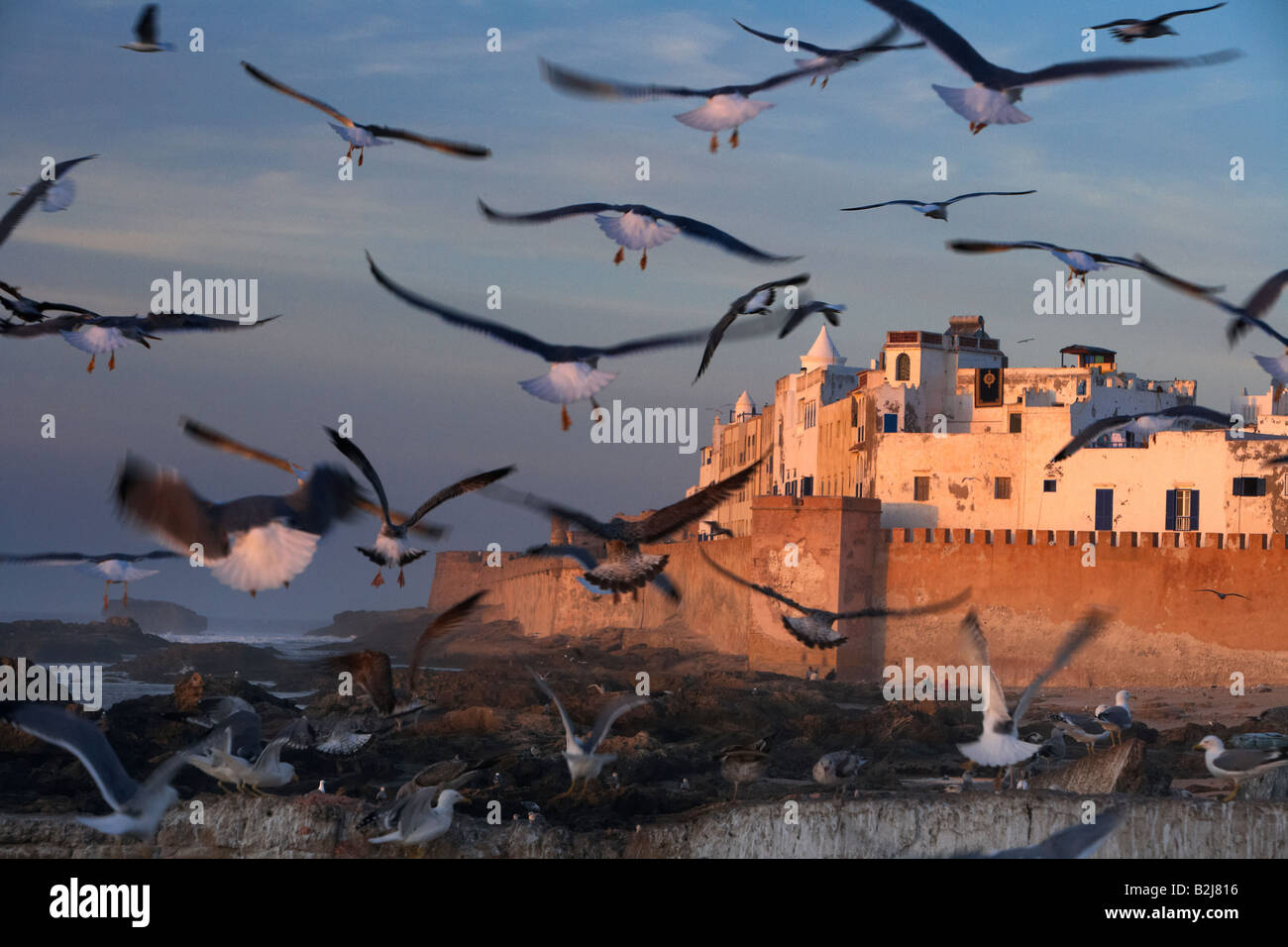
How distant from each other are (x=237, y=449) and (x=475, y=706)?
13478 mm

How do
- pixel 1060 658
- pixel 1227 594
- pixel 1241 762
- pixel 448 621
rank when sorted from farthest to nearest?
1. pixel 1227 594
2. pixel 1241 762
3. pixel 1060 658
4. pixel 448 621

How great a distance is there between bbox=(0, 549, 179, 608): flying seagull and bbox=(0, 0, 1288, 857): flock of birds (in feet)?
0.07

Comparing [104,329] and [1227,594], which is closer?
[104,329]

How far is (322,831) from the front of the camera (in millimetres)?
15523

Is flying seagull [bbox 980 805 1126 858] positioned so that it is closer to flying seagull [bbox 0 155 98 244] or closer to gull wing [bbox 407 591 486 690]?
gull wing [bbox 407 591 486 690]

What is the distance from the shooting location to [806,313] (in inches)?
595

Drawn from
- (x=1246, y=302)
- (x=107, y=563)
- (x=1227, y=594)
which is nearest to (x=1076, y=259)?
(x=1246, y=302)

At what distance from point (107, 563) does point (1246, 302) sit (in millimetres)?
11120

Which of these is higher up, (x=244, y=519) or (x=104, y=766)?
(x=244, y=519)

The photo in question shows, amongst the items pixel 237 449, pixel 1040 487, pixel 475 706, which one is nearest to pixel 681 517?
pixel 237 449

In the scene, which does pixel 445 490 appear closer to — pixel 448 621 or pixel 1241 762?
pixel 448 621

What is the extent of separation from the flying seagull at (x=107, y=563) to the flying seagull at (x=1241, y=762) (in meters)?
10.8
